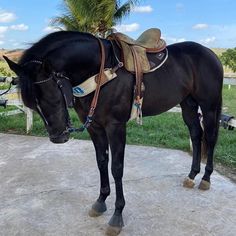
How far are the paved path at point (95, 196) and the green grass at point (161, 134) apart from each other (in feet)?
1.42

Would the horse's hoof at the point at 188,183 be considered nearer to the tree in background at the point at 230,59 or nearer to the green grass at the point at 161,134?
the green grass at the point at 161,134

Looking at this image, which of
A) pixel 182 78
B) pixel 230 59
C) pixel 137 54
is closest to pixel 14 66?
pixel 137 54

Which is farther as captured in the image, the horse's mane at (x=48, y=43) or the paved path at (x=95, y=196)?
the paved path at (x=95, y=196)

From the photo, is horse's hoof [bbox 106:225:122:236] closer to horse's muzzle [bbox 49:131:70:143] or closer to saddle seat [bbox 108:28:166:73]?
horse's muzzle [bbox 49:131:70:143]

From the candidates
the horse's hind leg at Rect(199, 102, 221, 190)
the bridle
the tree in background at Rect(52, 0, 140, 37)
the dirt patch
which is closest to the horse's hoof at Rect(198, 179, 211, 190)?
the horse's hind leg at Rect(199, 102, 221, 190)

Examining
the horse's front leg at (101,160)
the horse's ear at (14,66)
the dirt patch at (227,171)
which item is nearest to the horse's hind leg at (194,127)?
the dirt patch at (227,171)

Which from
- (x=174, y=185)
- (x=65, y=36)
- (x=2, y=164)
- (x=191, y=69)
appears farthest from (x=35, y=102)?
(x=2, y=164)

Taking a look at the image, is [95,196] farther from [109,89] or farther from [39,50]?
[39,50]

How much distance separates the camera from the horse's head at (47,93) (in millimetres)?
2270

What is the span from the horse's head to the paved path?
80cm

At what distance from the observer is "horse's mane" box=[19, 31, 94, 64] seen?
2354mm

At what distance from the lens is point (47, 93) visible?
2369 mm

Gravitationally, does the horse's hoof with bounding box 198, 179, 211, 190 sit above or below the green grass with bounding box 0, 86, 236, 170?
above

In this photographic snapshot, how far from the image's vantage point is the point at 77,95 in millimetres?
2629
